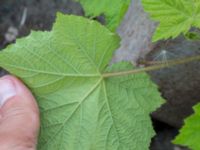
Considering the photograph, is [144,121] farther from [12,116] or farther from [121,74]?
[12,116]

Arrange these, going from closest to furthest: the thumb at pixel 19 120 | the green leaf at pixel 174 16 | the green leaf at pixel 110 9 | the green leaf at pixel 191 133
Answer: the green leaf at pixel 174 16, the thumb at pixel 19 120, the green leaf at pixel 191 133, the green leaf at pixel 110 9

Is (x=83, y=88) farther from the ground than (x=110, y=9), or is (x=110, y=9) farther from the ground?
(x=110, y=9)

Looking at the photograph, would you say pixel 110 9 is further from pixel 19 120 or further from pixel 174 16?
pixel 19 120

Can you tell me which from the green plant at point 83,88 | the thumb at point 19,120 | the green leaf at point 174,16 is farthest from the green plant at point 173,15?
the thumb at point 19,120

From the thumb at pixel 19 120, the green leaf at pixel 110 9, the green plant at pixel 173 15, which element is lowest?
the thumb at pixel 19 120

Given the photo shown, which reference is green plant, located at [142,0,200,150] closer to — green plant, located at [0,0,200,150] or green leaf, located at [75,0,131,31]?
green plant, located at [0,0,200,150]

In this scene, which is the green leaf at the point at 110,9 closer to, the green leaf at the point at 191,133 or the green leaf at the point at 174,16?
the green leaf at the point at 174,16

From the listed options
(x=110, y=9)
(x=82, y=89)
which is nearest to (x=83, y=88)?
(x=82, y=89)

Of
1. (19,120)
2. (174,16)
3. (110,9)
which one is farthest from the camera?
(110,9)
